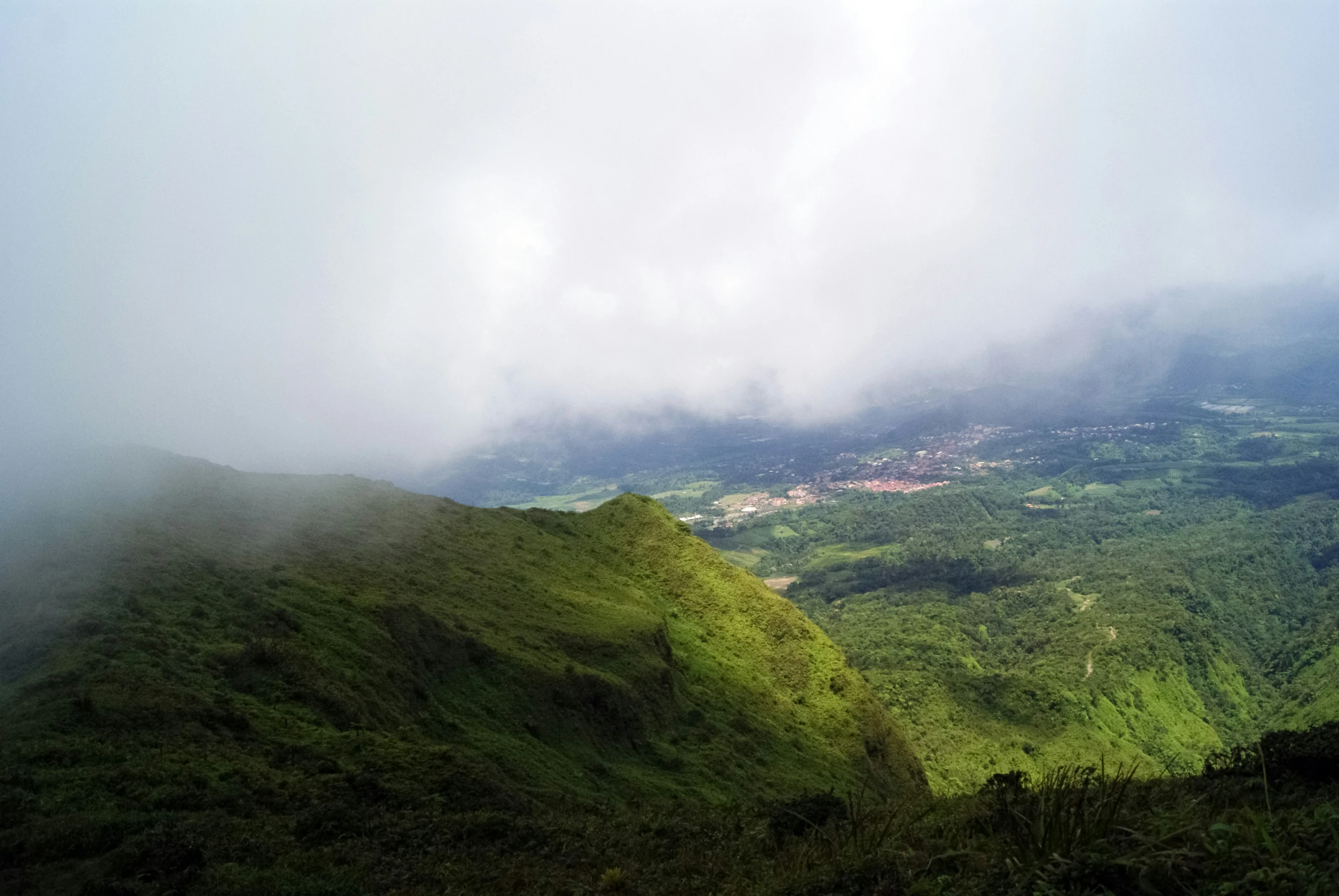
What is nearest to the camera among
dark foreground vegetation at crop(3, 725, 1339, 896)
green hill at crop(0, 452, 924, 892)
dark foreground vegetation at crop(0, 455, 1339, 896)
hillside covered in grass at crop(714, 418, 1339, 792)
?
dark foreground vegetation at crop(3, 725, 1339, 896)

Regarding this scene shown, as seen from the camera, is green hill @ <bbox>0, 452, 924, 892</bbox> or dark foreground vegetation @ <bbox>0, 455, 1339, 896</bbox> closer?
dark foreground vegetation @ <bbox>0, 455, 1339, 896</bbox>

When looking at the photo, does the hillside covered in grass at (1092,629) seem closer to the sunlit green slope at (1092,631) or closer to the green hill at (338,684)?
the sunlit green slope at (1092,631)

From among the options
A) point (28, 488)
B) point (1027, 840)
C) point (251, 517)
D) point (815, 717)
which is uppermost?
point (28, 488)

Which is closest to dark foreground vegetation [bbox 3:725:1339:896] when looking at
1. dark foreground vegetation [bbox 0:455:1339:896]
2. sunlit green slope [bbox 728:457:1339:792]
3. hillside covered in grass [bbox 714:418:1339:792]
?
dark foreground vegetation [bbox 0:455:1339:896]

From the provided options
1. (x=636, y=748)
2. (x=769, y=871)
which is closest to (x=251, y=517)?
(x=636, y=748)

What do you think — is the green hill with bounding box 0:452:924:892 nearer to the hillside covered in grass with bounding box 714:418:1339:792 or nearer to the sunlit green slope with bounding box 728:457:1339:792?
the hillside covered in grass with bounding box 714:418:1339:792

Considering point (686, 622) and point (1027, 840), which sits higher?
point (1027, 840)

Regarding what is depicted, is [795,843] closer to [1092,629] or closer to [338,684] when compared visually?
[338,684]

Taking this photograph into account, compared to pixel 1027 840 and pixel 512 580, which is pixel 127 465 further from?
pixel 1027 840
